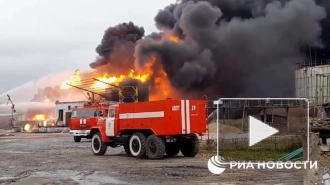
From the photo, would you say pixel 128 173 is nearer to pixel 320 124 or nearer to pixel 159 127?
pixel 159 127

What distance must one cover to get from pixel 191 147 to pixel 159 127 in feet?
6.17

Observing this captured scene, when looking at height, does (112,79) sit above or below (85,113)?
above

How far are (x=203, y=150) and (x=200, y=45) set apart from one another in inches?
1031

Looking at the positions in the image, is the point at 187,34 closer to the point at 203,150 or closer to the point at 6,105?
the point at 203,150

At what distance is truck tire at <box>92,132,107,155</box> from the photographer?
20.5m

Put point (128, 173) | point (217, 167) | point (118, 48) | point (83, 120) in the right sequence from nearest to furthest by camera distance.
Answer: point (128, 173) → point (217, 167) → point (83, 120) → point (118, 48)

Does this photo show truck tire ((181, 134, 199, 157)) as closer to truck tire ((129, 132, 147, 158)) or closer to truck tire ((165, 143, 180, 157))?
truck tire ((165, 143, 180, 157))

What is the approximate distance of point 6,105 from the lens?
266 ft

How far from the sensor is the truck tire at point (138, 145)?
1828 centimetres

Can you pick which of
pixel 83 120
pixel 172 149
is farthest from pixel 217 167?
pixel 83 120

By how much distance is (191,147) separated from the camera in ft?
61.9

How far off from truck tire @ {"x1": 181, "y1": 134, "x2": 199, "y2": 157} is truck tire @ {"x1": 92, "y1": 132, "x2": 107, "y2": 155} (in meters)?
3.66

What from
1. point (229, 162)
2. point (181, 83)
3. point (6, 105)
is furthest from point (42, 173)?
point (6, 105)

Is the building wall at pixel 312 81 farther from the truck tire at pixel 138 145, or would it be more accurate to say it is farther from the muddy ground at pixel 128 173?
the muddy ground at pixel 128 173
